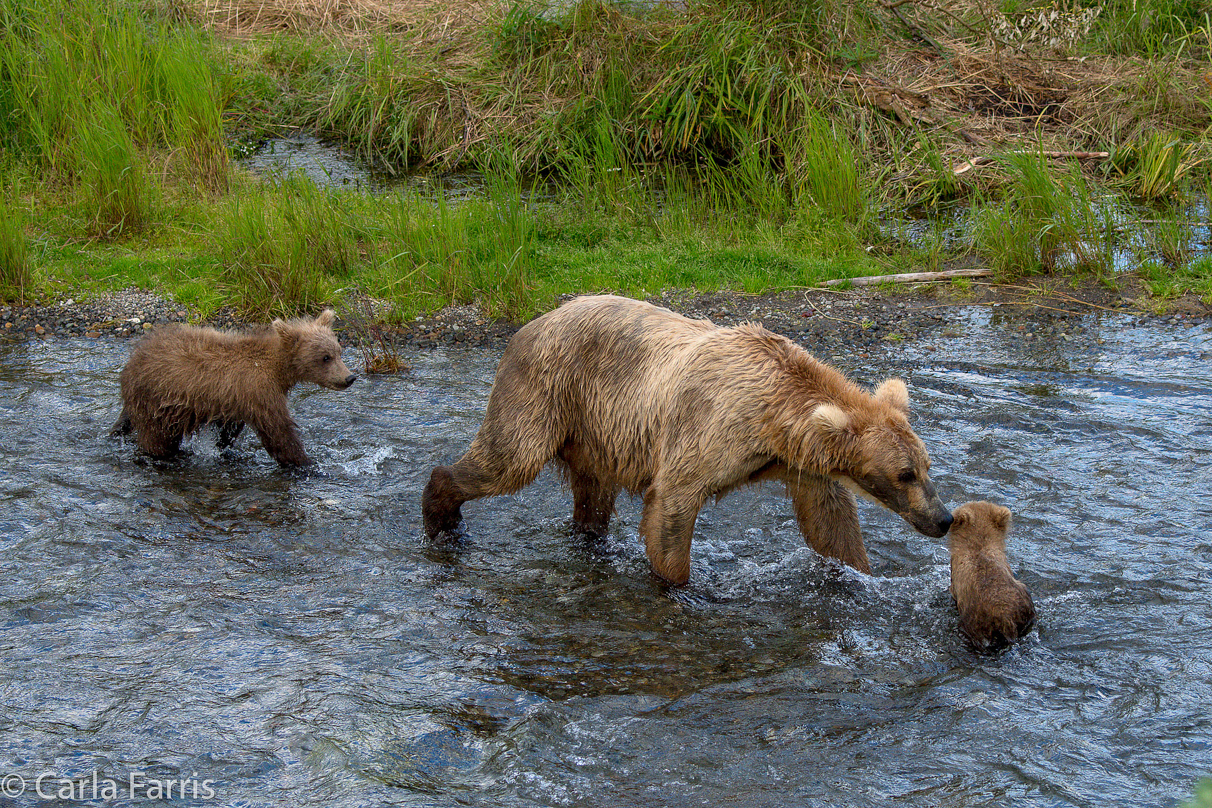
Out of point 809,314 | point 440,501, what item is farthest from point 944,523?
point 809,314

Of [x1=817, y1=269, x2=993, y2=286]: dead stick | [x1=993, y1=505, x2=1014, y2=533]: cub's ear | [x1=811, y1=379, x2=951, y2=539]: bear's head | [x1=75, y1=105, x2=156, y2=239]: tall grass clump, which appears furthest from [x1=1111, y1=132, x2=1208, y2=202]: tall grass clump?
[x1=75, y1=105, x2=156, y2=239]: tall grass clump

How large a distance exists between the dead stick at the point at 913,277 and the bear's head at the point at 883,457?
4.80 metres

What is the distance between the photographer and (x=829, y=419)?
4254 mm

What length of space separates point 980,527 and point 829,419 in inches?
36.5

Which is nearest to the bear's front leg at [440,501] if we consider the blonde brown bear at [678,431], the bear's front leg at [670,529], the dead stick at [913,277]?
the blonde brown bear at [678,431]

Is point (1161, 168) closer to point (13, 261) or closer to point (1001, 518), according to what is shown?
point (1001, 518)

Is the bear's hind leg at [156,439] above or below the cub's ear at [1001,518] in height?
below

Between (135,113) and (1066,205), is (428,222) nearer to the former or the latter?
(135,113)

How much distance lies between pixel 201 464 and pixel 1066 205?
7.01m

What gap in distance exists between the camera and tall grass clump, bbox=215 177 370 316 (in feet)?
27.4

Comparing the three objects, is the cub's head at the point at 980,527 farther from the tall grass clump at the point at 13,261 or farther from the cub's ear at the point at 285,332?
the tall grass clump at the point at 13,261

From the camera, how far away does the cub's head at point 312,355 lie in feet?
21.4

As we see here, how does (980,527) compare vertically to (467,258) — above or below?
below

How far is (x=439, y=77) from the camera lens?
1233 centimetres
